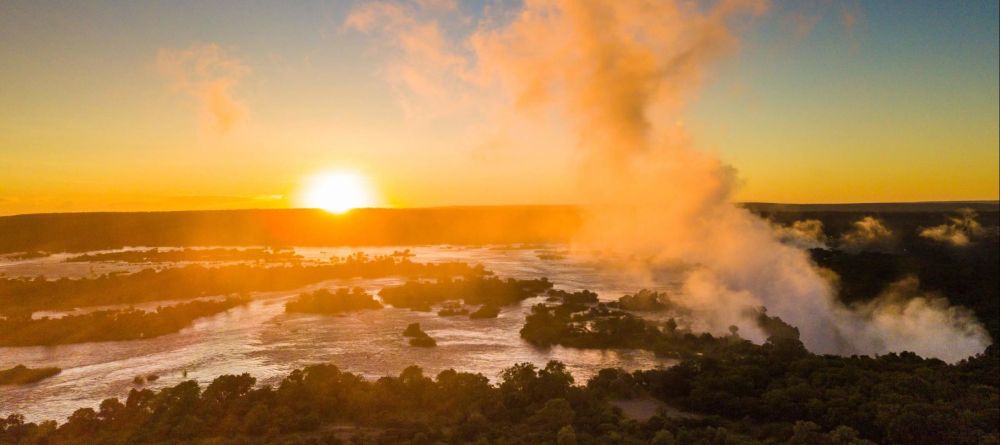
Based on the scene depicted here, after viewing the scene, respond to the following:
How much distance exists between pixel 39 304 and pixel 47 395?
1972 cm

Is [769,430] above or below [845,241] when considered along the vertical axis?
below

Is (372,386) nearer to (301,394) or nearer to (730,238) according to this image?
(301,394)

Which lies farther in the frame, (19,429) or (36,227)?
(36,227)

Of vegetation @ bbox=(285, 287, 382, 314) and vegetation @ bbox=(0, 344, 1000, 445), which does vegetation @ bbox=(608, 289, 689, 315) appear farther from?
vegetation @ bbox=(285, 287, 382, 314)

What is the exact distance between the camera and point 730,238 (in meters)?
56.6

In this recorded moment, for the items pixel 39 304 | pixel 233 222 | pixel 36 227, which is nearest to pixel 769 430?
pixel 36 227

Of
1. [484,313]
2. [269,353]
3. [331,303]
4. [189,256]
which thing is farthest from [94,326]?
[189,256]

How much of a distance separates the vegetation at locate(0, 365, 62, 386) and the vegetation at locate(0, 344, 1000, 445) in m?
7.97

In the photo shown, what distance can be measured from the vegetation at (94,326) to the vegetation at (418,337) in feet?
54.2

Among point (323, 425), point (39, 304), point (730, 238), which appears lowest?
point (323, 425)

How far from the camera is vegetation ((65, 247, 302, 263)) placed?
2884 inches

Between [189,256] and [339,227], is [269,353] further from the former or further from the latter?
[339,227]

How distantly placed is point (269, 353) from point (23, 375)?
38.3ft

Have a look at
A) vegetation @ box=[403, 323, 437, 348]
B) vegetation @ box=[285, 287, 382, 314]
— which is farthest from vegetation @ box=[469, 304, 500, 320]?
vegetation @ box=[285, 287, 382, 314]
